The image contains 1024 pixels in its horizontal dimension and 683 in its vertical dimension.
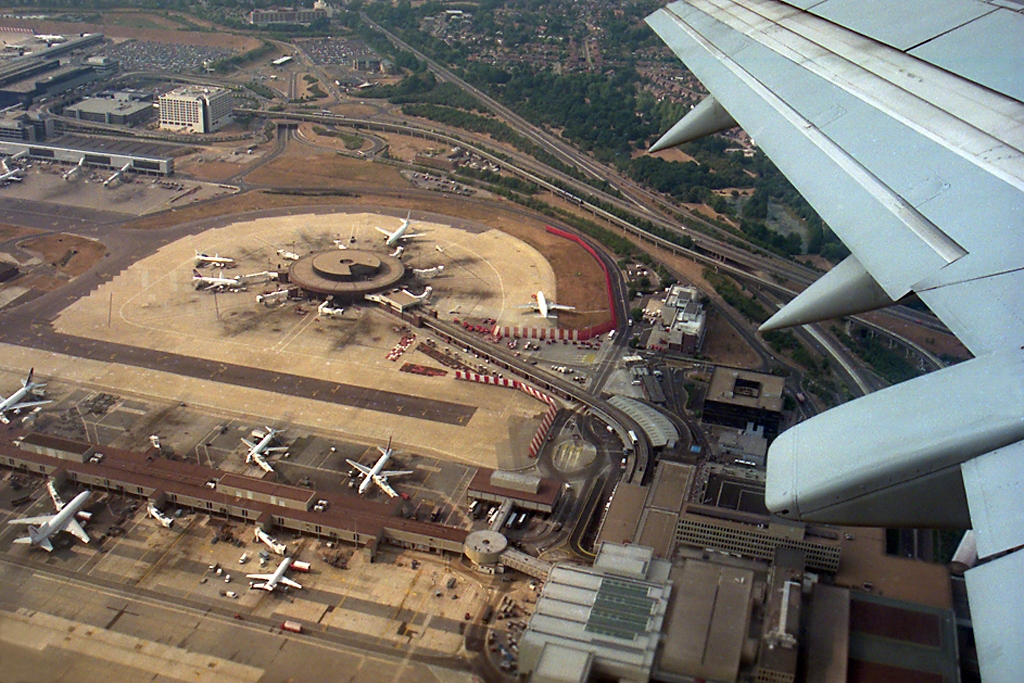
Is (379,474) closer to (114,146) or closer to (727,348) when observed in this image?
(727,348)

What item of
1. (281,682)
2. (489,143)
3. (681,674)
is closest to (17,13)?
(489,143)

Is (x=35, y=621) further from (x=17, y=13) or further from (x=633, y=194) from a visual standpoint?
(x=17, y=13)

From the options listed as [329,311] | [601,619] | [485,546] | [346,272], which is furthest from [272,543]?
[346,272]

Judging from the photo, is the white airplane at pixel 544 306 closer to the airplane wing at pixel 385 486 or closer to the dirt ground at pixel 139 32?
the airplane wing at pixel 385 486

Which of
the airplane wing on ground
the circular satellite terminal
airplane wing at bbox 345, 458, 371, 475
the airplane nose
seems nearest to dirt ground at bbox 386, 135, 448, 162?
airplane wing at bbox 345, 458, 371, 475

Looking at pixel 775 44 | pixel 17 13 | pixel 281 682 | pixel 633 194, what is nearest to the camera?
pixel 775 44
